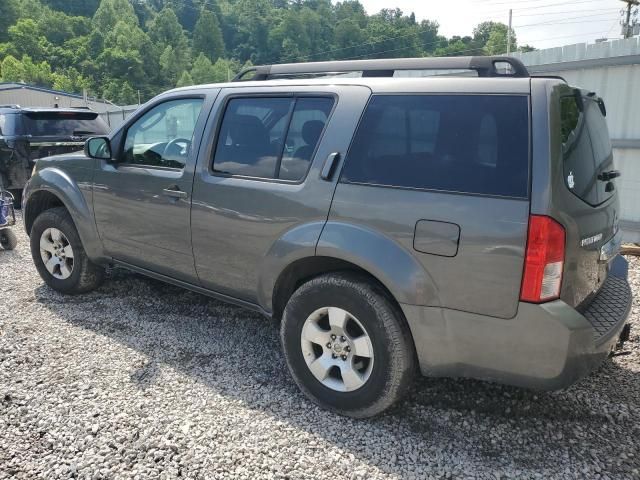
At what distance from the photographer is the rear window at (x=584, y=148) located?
7.91 ft

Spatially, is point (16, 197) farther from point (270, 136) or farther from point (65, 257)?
point (270, 136)

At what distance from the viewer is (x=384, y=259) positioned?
2.62 m

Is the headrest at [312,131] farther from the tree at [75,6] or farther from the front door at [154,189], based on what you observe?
the tree at [75,6]

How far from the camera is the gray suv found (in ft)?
7.64

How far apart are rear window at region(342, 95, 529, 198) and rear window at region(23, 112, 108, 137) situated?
7894mm

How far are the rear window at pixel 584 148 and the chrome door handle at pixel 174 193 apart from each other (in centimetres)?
233

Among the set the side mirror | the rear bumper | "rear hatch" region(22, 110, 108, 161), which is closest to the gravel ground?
the rear bumper

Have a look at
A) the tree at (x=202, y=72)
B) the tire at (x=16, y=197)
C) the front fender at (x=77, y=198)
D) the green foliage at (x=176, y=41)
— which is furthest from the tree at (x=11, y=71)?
the front fender at (x=77, y=198)

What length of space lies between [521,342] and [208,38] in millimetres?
127732

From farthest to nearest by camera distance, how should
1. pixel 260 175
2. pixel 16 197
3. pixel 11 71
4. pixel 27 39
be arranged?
1. pixel 27 39
2. pixel 11 71
3. pixel 16 197
4. pixel 260 175

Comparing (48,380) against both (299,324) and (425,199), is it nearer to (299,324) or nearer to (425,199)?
(299,324)

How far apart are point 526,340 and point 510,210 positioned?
0.59m

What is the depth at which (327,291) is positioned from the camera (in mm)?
2855

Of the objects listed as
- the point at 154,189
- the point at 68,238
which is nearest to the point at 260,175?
the point at 154,189
